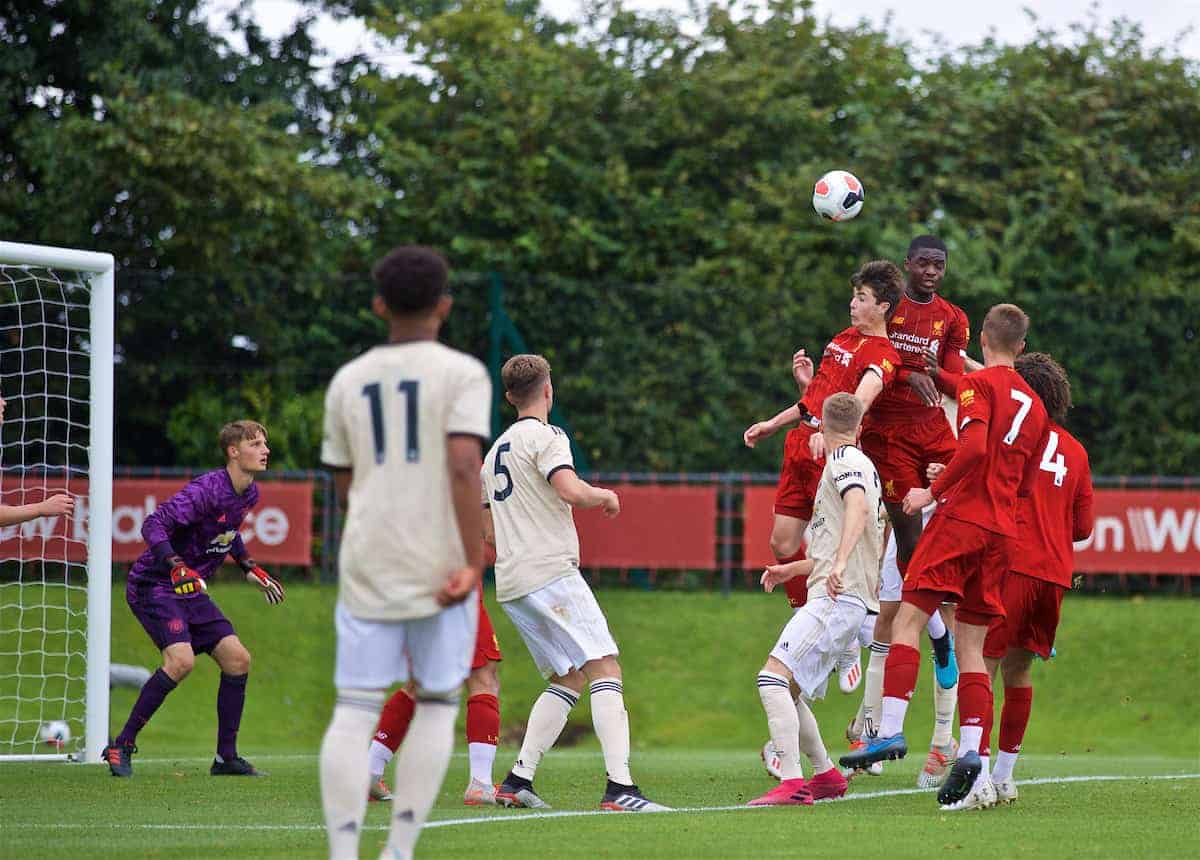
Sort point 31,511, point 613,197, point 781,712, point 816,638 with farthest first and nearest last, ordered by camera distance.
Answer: point 613,197 → point 31,511 → point 816,638 → point 781,712

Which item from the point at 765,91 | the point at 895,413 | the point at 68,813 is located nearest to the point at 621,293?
the point at 765,91

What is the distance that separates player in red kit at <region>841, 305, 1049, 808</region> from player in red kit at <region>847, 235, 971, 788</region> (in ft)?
6.34

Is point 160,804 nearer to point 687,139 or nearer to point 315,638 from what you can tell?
point 315,638

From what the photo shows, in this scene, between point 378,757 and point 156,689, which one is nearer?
point 378,757

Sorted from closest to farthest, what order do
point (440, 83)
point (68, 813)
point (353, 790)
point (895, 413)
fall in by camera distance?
point (353, 790), point (68, 813), point (895, 413), point (440, 83)

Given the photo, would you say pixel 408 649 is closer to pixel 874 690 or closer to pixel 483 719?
pixel 483 719

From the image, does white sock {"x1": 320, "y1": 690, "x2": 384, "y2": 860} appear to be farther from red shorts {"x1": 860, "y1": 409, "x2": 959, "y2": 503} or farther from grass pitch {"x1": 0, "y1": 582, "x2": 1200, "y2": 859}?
red shorts {"x1": 860, "y1": 409, "x2": 959, "y2": 503}

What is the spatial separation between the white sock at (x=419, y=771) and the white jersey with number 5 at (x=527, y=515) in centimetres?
235

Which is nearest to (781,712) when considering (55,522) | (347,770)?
(347,770)

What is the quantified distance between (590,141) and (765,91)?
242 centimetres

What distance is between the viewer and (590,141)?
74.4ft

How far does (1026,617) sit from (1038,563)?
261 mm

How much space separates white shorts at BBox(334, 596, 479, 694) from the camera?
528cm

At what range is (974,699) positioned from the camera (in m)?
7.64
